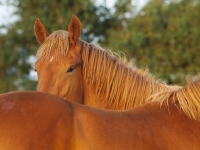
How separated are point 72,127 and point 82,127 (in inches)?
2.4

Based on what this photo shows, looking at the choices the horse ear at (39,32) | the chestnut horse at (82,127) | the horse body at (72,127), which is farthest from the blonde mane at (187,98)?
the horse ear at (39,32)

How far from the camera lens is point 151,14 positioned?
68.9ft

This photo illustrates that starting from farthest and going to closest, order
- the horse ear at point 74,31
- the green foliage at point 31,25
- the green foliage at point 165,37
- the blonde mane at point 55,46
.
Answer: the green foliage at point 31,25 → the green foliage at point 165,37 → the horse ear at point 74,31 → the blonde mane at point 55,46

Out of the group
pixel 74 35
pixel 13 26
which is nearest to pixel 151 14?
pixel 13 26

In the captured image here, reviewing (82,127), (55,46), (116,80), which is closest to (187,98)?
(82,127)

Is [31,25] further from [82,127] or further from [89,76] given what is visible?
[82,127]

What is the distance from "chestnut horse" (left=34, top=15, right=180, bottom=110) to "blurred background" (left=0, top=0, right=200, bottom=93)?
12.1m

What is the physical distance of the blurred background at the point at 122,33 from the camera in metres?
19.5

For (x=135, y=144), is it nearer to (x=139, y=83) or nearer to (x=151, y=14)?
(x=139, y=83)

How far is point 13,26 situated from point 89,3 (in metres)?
4.08

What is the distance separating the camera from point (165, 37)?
20.3 meters

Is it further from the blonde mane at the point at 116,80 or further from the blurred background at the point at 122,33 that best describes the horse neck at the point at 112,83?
the blurred background at the point at 122,33

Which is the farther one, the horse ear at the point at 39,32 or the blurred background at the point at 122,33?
the blurred background at the point at 122,33

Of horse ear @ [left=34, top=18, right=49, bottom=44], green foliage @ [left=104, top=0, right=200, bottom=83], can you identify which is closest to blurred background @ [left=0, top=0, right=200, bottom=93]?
green foliage @ [left=104, top=0, right=200, bottom=83]
